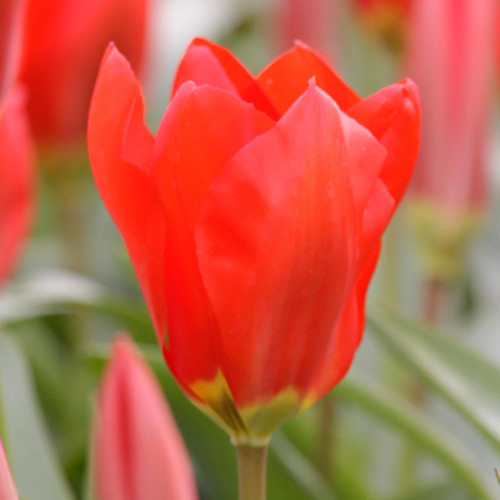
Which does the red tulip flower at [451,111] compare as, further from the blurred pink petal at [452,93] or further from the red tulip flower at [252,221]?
the red tulip flower at [252,221]

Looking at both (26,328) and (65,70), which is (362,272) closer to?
(65,70)

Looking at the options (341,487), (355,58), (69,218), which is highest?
(355,58)

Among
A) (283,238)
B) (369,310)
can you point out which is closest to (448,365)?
(369,310)

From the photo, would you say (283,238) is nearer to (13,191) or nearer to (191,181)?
(191,181)

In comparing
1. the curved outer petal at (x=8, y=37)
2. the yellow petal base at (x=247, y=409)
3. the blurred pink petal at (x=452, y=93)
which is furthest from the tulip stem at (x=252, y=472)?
the blurred pink petal at (x=452, y=93)

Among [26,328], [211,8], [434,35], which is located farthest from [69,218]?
[211,8]

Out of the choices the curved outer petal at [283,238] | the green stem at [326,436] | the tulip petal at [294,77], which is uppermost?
the tulip petal at [294,77]

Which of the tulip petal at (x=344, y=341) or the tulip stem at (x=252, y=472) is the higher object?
the tulip petal at (x=344, y=341)
